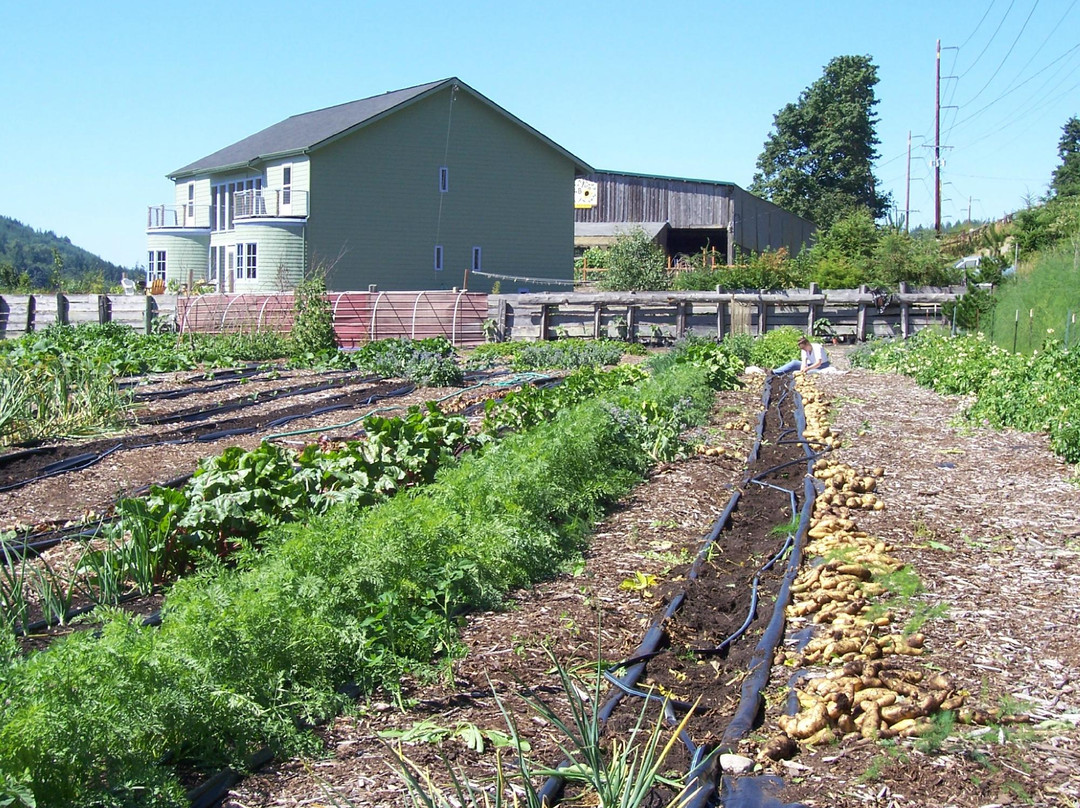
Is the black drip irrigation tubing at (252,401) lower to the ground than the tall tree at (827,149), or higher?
lower

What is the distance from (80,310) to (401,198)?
11895 mm

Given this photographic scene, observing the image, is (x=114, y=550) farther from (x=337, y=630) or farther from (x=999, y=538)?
(x=999, y=538)

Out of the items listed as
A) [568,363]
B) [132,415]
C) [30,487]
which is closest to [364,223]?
[568,363]

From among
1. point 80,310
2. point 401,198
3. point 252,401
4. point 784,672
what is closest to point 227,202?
point 401,198

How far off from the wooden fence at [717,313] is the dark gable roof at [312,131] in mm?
12221

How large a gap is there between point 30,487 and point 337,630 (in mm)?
5873

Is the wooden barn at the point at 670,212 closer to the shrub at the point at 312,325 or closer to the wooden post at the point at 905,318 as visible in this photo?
the wooden post at the point at 905,318

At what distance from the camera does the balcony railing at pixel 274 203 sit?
33875 mm

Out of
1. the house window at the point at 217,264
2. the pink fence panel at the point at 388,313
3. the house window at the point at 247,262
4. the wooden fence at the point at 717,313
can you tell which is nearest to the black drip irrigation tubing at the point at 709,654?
the wooden fence at the point at 717,313

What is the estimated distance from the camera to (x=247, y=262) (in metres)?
36.2

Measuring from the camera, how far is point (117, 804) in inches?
123

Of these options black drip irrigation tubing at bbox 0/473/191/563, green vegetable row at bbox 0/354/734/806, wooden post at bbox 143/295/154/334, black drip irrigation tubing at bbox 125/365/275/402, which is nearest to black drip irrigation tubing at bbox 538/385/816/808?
green vegetable row at bbox 0/354/734/806

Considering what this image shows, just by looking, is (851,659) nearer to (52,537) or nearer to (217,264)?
(52,537)

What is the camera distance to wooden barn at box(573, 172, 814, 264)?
4434cm
